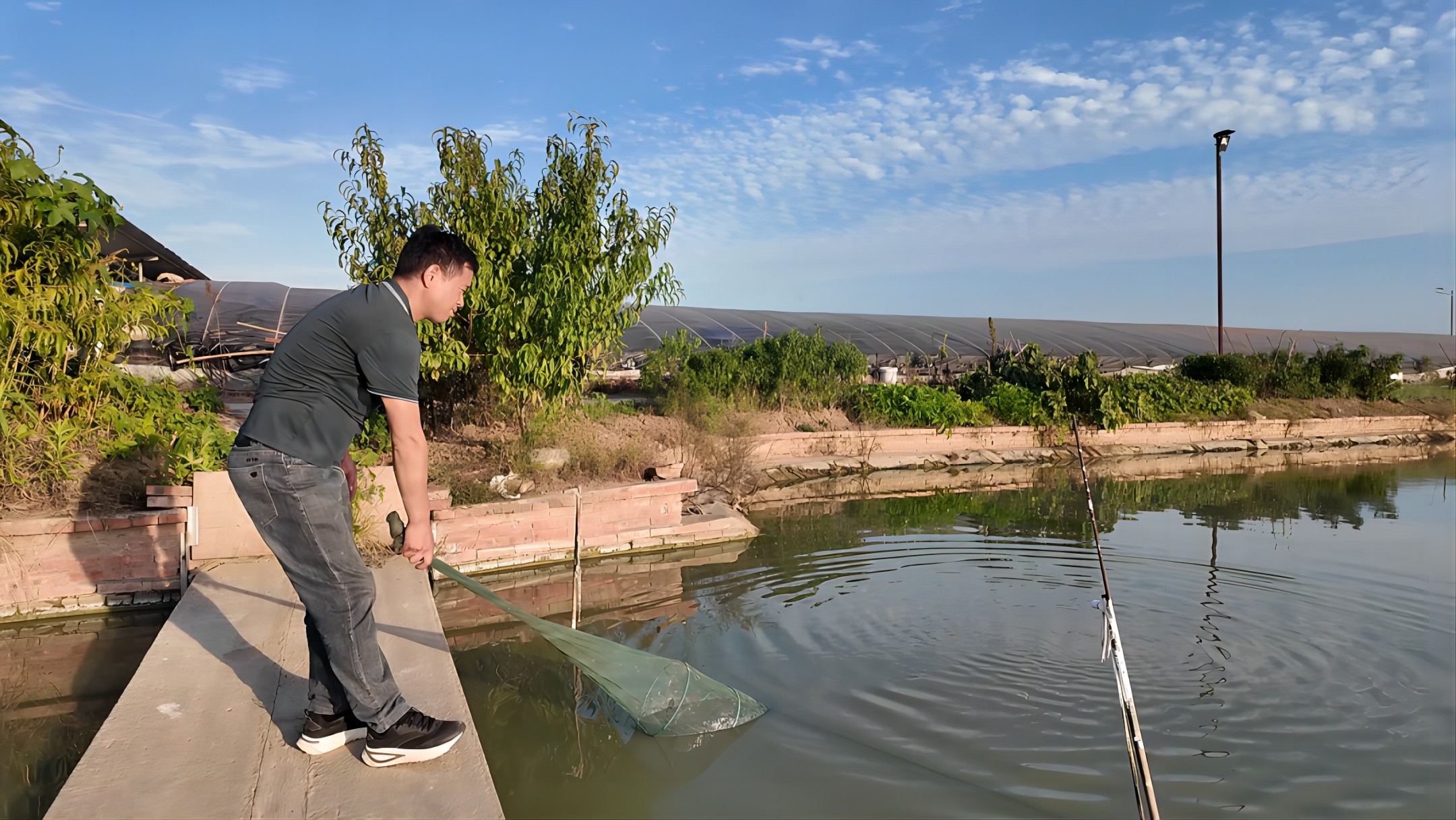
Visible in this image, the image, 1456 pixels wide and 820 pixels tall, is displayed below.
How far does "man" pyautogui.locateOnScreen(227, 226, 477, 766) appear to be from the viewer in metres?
2.95

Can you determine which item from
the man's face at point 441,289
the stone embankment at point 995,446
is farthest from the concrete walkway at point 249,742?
the stone embankment at point 995,446

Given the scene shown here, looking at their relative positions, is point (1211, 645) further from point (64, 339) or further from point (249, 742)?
point (64, 339)

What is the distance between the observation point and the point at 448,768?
3168 millimetres

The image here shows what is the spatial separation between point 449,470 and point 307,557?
5.52 m

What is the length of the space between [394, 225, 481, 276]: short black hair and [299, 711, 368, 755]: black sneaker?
1.63m

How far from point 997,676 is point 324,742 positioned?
3.51m

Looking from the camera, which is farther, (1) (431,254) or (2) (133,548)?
(2) (133,548)

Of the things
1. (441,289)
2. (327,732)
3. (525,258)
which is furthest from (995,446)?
(327,732)

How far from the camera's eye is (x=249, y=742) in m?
3.36

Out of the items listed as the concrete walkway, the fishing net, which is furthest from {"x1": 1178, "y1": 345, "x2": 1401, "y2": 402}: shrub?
the concrete walkway

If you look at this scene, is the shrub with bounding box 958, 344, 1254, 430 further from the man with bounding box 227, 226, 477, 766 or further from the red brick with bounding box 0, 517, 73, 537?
the man with bounding box 227, 226, 477, 766

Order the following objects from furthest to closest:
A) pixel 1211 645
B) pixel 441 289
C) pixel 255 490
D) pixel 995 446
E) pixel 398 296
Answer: pixel 995 446
pixel 1211 645
pixel 441 289
pixel 398 296
pixel 255 490

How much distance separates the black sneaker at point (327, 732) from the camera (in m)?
3.22

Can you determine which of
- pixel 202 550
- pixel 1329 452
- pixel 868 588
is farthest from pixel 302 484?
pixel 1329 452
